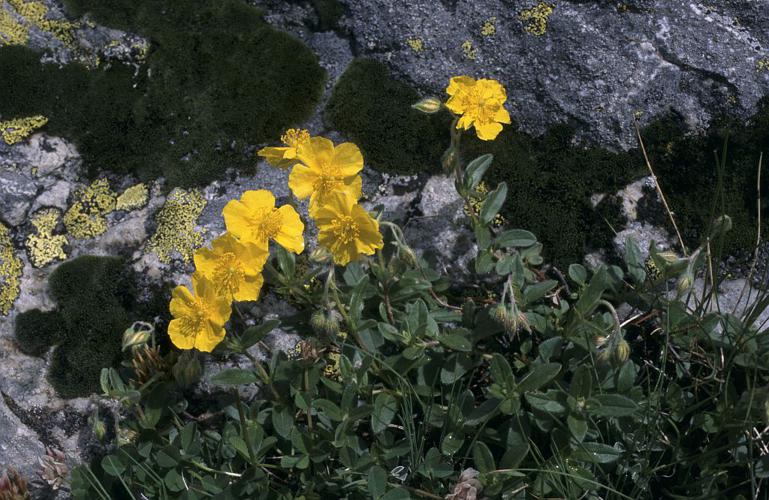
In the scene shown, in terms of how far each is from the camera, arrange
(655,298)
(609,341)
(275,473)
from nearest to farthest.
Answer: (609,341)
(655,298)
(275,473)

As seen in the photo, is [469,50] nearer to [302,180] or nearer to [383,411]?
[302,180]

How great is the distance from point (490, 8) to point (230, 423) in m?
2.14

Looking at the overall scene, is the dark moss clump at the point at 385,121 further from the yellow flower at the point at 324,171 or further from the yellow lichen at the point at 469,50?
the yellow flower at the point at 324,171

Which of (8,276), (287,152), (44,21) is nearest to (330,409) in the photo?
(287,152)

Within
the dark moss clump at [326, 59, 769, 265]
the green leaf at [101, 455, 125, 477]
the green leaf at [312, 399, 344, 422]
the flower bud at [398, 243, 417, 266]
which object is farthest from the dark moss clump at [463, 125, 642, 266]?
the green leaf at [101, 455, 125, 477]

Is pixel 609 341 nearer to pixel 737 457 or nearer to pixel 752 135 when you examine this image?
pixel 737 457

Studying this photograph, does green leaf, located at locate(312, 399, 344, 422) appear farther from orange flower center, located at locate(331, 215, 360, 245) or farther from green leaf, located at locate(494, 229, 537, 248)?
green leaf, located at locate(494, 229, 537, 248)

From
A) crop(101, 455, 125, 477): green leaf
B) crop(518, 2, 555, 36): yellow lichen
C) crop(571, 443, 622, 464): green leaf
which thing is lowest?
crop(101, 455, 125, 477): green leaf

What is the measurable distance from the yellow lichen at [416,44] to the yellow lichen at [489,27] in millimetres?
281

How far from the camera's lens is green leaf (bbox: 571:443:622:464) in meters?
2.52

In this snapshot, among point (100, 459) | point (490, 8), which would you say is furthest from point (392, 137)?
point (100, 459)

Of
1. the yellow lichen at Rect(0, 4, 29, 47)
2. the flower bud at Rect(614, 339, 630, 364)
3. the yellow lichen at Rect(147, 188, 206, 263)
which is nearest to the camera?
the flower bud at Rect(614, 339, 630, 364)

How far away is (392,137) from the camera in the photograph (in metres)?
3.15

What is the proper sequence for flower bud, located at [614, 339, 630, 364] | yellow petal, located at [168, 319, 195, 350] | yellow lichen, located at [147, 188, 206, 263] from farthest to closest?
1. yellow lichen, located at [147, 188, 206, 263]
2. yellow petal, located at [168, 319, 195, 350]
3. flower bud, located at [614, 339, 630, 364]
